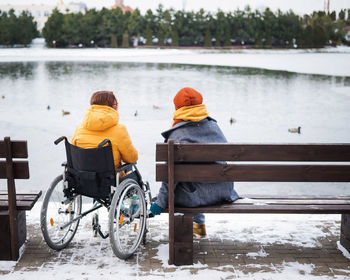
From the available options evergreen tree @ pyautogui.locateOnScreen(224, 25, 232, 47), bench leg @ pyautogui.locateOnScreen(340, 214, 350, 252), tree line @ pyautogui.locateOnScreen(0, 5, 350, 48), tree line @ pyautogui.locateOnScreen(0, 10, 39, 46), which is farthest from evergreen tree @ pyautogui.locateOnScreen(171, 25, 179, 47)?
bench leg @ pyautogui.locateOnScreen(340, 214, 350, 252)

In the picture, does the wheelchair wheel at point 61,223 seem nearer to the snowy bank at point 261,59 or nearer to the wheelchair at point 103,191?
the wheelchair at point 103,191

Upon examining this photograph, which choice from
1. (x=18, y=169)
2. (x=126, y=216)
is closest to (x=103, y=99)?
(x=18, y=169)

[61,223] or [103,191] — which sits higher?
[103,191]

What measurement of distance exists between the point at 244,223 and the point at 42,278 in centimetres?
187

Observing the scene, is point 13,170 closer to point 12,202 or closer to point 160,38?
point 12,202

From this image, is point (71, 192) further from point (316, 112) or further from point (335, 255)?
point (316, 112)

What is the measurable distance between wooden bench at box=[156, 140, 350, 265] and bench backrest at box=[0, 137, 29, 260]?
95 cm

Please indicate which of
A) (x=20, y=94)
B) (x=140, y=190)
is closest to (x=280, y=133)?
(x=140, y=190)

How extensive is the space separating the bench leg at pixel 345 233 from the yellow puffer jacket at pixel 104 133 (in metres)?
1.70

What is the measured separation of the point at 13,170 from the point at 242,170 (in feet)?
5.32

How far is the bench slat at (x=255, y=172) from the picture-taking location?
338 centimetres

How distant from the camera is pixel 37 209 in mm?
4703

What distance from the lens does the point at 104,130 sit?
3.59 meters

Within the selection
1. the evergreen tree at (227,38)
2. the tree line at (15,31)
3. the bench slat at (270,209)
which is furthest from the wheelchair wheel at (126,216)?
the evergreen tree at (227,38)
